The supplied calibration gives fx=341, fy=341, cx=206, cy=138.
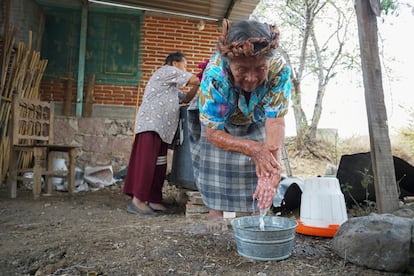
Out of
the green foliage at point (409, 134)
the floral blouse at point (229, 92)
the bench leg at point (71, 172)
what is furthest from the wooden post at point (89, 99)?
the green foliage at point (409, 134)

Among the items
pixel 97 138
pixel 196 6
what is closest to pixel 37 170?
pixel 97 138

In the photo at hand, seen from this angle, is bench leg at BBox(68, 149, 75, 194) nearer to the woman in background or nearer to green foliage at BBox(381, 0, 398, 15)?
the woman in background

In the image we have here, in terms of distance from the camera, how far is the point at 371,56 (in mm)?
2205

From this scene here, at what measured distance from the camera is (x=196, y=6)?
5.50m

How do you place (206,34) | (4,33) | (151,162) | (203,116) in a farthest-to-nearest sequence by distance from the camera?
1. (206,34)
2. (4,33)
3. (151,162)
4. (203,116)

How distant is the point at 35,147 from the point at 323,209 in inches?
120

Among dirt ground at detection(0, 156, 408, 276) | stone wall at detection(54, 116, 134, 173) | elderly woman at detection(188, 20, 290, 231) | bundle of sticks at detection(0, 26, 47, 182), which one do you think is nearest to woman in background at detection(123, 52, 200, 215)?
dirt ground at detection(0, 156, 408, 276)

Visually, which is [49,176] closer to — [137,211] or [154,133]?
[137,211]

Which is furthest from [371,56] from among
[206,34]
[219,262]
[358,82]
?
[358,82]

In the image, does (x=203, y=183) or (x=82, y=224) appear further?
(x=82, y=224)

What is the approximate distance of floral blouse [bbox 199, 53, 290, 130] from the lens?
67.2 inches

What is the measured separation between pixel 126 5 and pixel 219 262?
4.90 m

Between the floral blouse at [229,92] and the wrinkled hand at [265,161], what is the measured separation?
252mm

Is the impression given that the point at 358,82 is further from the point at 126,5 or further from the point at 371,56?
the point at 371,56
